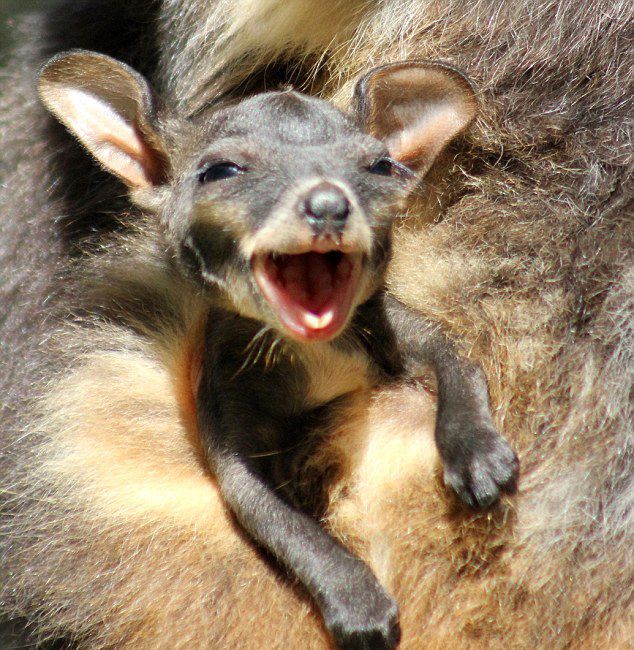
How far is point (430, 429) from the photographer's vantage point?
77.4 inches

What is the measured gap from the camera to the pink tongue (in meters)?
1.73

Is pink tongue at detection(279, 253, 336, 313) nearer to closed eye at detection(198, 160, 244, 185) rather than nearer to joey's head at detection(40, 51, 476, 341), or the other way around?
joey's head at detection(40, 51, 476, 341)

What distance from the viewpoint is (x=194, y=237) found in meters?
1.90

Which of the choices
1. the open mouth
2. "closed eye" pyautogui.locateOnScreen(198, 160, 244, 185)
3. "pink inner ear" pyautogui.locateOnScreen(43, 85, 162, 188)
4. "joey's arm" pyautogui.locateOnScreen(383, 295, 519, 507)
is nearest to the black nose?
the open mouth

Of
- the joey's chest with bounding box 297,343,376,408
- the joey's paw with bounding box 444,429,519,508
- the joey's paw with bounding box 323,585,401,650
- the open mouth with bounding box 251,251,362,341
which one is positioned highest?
the open mouth with bounding box 251,251,362,341

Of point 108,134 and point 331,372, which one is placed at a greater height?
point 108,134

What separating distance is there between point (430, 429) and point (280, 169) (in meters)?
0.55

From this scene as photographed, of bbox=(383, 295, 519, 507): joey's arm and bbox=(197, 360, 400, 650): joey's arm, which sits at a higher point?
bbox=(383, 295, 519, 507): joey's arm

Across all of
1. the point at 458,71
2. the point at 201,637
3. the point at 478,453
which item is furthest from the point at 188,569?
the point at 458,71

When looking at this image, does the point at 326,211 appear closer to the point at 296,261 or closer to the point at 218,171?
the point at 296,261

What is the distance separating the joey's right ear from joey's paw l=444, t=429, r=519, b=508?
787 mm

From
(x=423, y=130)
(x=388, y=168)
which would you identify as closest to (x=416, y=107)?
(x=423, y=130)

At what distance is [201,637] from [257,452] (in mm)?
343

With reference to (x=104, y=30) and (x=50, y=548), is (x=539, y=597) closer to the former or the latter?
(x=50, y=548)
